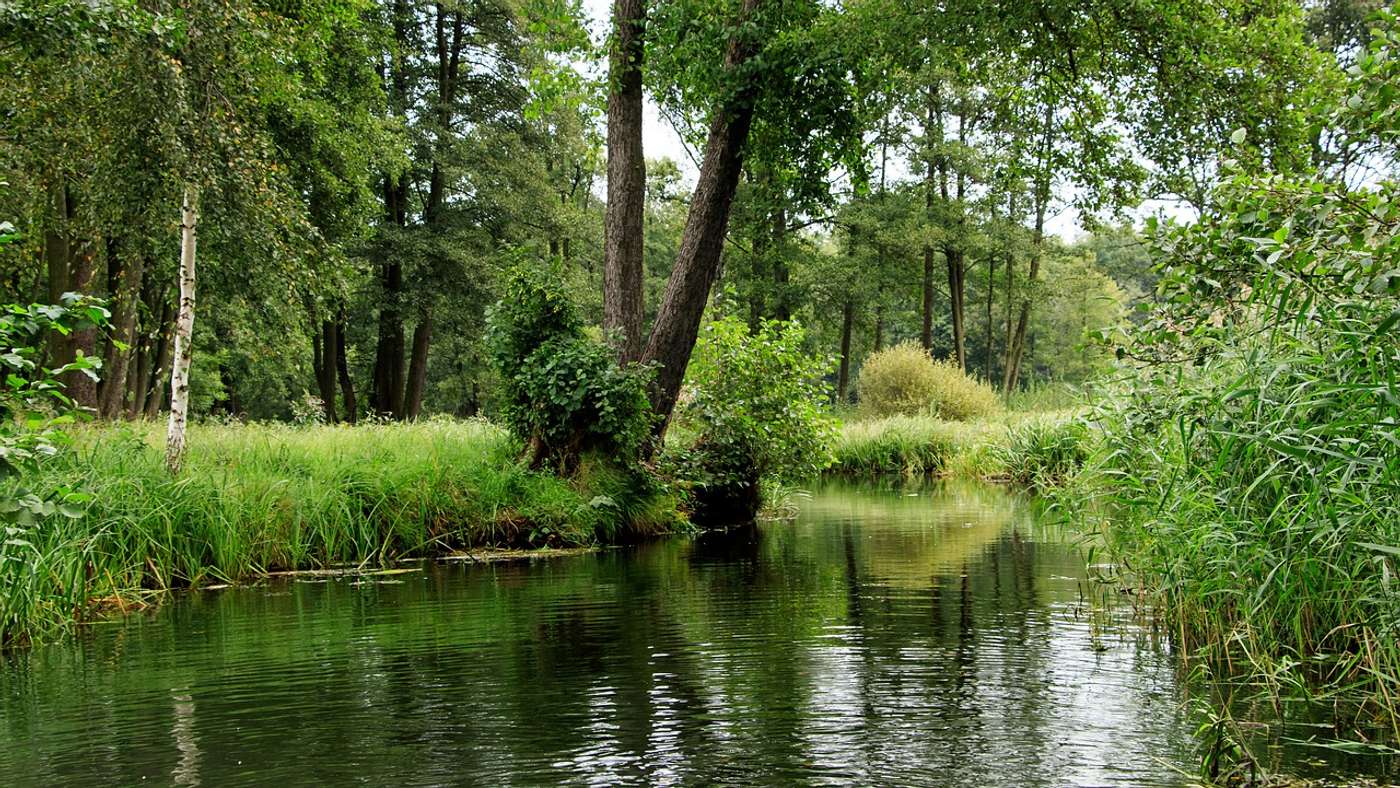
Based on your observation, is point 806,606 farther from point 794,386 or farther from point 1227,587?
point 794,386

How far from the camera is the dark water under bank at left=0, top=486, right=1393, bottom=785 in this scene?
360 cm

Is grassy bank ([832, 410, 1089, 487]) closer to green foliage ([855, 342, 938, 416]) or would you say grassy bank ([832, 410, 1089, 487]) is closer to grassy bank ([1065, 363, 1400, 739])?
green foliage ([855, 342, 938, 416])

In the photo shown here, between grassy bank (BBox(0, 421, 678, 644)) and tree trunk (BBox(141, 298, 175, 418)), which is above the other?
tree trunk (BBox(141, 298, 175, 418))

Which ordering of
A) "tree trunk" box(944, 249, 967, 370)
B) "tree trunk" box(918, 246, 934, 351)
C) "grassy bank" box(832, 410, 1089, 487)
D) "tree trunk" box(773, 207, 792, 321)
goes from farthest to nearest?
1. "tree trunk" box(944, 249, 967, 370)
2. "tree trunk" box(918, 246, 934, 351)
3. "tree trunk" box(773, 207, 792, 321)
4. "grassy bank" box(832, 410, 1089, 487)

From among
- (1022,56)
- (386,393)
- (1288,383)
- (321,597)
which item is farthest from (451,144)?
(1288,383)

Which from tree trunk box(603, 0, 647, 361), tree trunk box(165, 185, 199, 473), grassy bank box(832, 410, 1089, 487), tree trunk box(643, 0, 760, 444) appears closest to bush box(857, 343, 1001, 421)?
grassy bank box(832, 410, 1089, 487)

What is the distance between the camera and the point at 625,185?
12.5 metres

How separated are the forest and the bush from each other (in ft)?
16.8

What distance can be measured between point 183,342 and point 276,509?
5.54 feet

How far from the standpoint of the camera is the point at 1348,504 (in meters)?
4.01

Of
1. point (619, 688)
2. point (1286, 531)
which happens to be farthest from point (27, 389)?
point (1286, 531)

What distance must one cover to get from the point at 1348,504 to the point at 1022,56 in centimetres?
886

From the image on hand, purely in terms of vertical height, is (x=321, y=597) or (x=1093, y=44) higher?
(x=1093, y=44)

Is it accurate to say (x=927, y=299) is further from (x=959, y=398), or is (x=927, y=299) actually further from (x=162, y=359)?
(x=162, y=359)
